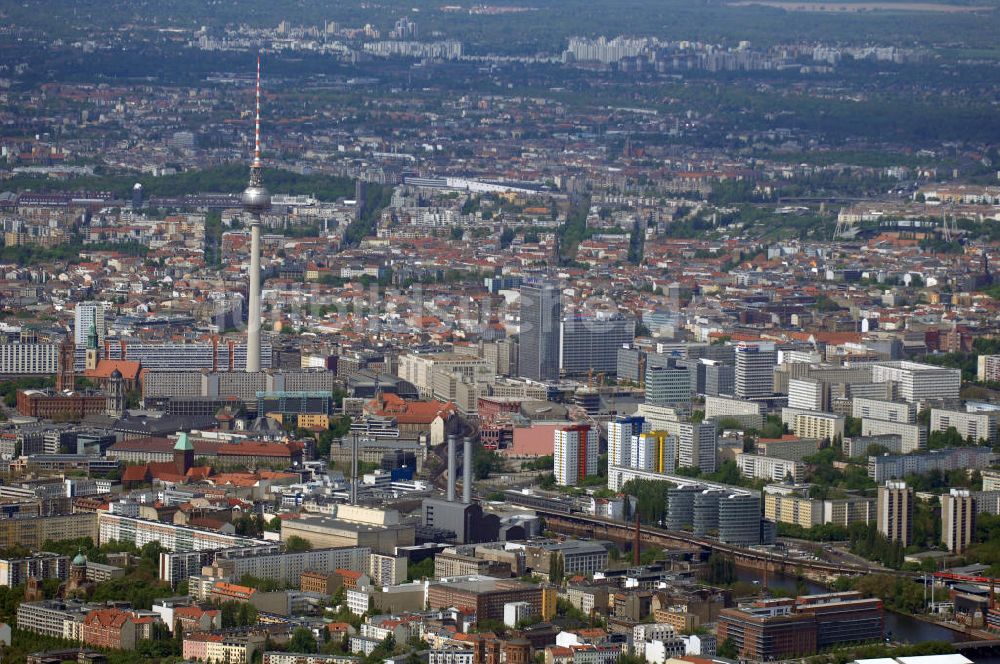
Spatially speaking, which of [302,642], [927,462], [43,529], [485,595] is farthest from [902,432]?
[302,642]

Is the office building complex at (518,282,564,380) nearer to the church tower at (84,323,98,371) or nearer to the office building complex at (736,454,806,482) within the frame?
the church tower at (84,323,98,371)

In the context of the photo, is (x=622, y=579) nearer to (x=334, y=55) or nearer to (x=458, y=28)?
(x=334, y=55)

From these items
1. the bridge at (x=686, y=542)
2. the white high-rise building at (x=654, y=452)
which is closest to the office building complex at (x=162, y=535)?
the bridge at (x=686, y=542)

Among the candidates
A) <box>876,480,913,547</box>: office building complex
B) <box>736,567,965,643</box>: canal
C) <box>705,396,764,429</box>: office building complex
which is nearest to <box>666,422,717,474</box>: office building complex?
<box>705,396,764,429</box>: office building complex

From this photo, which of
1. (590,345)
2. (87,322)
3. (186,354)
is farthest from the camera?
(87,322)

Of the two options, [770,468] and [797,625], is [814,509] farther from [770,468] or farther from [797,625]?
[797,625]

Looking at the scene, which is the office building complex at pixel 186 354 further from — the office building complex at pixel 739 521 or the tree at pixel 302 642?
the tree at pixel 302 642
